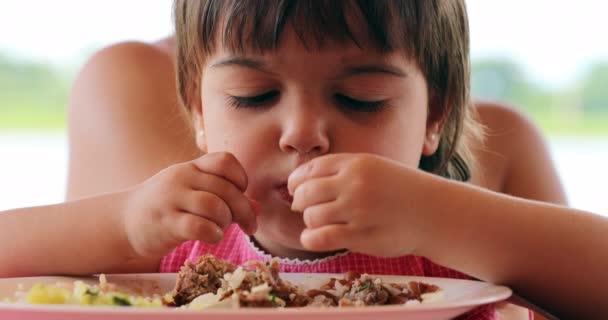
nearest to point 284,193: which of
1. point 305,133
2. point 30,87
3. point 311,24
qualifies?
point 305,133

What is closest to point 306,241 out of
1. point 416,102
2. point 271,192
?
→ point 271,192

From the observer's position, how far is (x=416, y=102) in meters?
1.16

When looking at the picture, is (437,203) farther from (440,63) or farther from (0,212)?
(0,212)

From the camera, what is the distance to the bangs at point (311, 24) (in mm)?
1044

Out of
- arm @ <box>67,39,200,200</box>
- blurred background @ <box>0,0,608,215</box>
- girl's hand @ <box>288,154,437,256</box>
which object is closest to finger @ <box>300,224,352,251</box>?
girl's hand @ <box>288,154,437,256</box>

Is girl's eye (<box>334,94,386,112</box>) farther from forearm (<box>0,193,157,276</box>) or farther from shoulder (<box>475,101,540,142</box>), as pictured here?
shoulder (<box>475,101,540,142</box>)

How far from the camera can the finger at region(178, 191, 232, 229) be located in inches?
36.2

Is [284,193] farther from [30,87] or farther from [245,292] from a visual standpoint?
[30,87]

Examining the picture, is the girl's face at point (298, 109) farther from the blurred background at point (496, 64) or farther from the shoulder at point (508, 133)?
the blurred background at point (496, 64)

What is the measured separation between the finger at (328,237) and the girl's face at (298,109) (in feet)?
0.70

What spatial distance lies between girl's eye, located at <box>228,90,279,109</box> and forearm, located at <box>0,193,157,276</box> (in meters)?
0.19

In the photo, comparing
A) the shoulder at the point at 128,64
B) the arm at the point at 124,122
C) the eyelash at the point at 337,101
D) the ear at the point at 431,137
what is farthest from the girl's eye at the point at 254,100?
the shoulder at the point at 128,64

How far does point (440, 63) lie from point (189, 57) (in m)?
0.37

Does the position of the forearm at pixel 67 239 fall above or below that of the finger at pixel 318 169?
below
